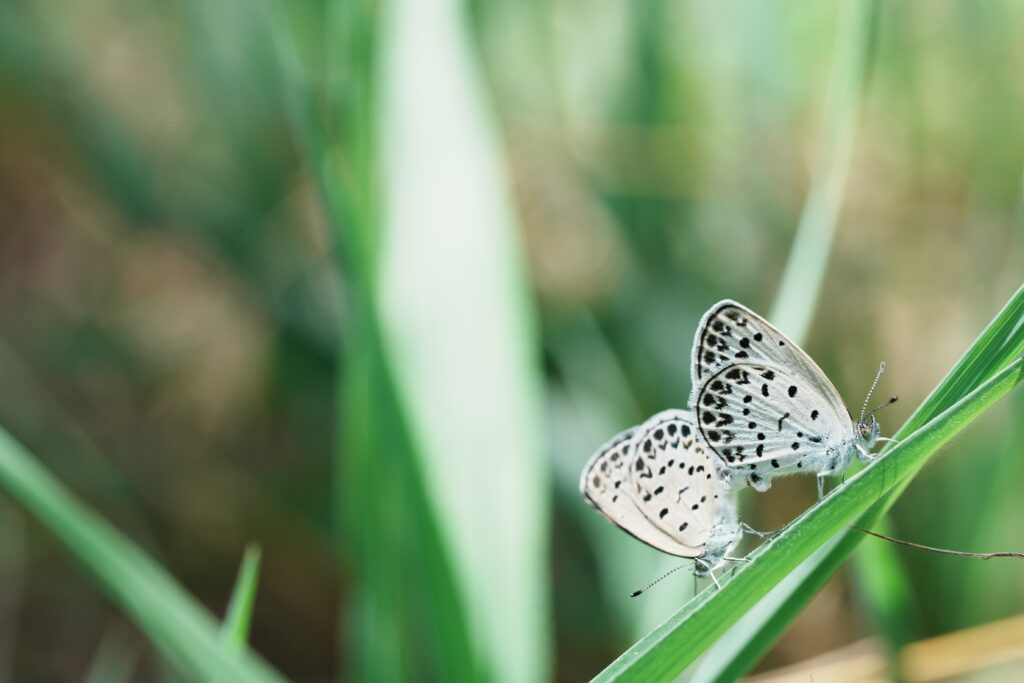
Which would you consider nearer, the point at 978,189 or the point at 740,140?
the point at 978,189

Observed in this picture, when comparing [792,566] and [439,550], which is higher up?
[792,566]

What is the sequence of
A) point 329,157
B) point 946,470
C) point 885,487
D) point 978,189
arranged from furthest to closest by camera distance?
point 978,189
point 946,470
point 329,157
point 885,487

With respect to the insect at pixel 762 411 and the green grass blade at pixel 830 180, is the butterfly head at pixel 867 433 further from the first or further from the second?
the green grass blade at pixel 830 180

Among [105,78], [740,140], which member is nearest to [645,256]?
[740,140]

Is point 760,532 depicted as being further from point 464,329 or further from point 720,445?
point 464,329

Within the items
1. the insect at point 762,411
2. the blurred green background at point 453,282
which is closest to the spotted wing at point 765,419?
the insect at point 762,411

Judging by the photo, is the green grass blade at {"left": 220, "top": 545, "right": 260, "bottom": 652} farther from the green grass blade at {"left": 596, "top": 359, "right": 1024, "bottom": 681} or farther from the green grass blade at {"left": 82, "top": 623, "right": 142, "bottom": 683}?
the green grass blade at {"left": 82, "top": 623, "right": 142, "bottom": 683}

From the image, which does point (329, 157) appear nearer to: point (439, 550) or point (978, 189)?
point (439, 550)
